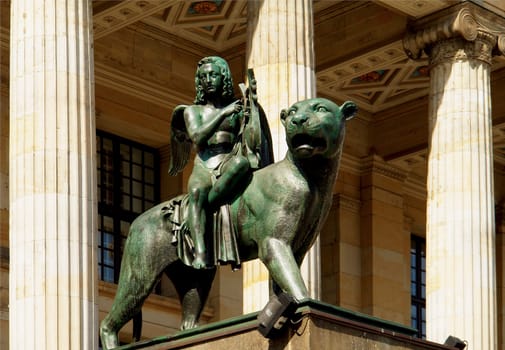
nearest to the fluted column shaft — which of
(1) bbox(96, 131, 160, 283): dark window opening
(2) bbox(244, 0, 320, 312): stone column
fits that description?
(2) bbox(244, 0, 320, 312): stone column

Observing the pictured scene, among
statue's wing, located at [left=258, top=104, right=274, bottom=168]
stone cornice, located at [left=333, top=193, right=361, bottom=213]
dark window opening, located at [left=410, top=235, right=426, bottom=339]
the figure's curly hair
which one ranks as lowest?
statue's wing, located at [left=258, top=104, right=274, bottom=168]

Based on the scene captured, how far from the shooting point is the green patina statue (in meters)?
12.9

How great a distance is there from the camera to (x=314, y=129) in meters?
12.8

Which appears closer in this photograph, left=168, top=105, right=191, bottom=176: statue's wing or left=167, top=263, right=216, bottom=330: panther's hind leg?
left=167, top=263, right=216, bottom=330: panther's hind leg

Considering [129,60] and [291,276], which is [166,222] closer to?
[291,276]

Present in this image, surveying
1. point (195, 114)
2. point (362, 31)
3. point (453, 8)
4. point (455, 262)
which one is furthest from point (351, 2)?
point (195, 114)

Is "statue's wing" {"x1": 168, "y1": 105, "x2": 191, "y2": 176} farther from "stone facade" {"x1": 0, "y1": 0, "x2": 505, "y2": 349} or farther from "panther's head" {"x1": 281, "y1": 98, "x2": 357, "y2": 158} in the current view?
"stone facade" {"x1": 0, "y1": 0, "x2": 505, "y2": 349}

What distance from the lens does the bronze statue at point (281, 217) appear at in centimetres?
1288

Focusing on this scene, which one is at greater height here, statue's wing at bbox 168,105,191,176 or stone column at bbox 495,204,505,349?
stone column at bbox 495,204,505,349

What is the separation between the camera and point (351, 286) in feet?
131

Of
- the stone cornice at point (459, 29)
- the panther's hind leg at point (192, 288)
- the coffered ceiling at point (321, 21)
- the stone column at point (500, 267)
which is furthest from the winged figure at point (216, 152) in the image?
the stone column at point (500, 267)

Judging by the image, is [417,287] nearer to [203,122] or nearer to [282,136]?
[282,136]

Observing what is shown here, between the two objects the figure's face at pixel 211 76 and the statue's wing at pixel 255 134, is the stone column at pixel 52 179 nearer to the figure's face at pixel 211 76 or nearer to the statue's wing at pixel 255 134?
the figure's face at pixel 211 76

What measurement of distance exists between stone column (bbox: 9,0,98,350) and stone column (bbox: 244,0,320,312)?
114 inches
